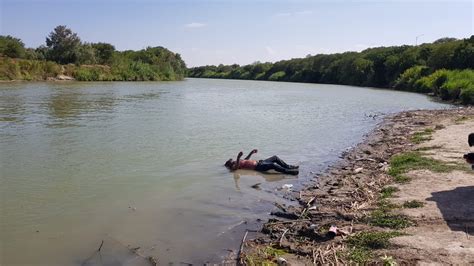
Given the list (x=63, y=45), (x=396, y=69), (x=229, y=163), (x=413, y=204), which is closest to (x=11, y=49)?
(x=63, y=45)

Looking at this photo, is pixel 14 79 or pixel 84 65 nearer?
pixel 14 79

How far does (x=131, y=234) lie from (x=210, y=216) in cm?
174

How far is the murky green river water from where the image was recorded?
7324mm

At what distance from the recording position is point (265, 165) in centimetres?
1270

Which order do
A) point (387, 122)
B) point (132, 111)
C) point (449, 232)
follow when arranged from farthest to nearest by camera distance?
point (132, 111) < point (387, 122) < point (449, 232)

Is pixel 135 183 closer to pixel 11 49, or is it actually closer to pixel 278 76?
pixel 11 49

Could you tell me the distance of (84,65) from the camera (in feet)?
245

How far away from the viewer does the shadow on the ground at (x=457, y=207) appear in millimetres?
6969

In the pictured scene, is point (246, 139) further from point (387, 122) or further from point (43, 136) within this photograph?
point (387, 122)

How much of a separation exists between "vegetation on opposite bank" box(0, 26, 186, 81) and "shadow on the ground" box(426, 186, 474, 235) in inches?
2257

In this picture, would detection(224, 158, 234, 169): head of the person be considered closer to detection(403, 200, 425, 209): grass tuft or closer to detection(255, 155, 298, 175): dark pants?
detection(255, 155, 298, 175): dark pants

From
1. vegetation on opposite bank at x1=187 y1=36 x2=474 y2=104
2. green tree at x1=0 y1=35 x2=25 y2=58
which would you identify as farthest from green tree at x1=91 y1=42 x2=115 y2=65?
Answer: vegetation on opposite bank at x1=187 y1=36 x2=474 y2=104

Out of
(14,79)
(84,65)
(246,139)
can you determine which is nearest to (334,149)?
(246,139)

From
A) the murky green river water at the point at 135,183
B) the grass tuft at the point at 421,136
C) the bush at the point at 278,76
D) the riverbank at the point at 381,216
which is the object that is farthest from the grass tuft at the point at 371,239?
the bush at the point at 278,76
